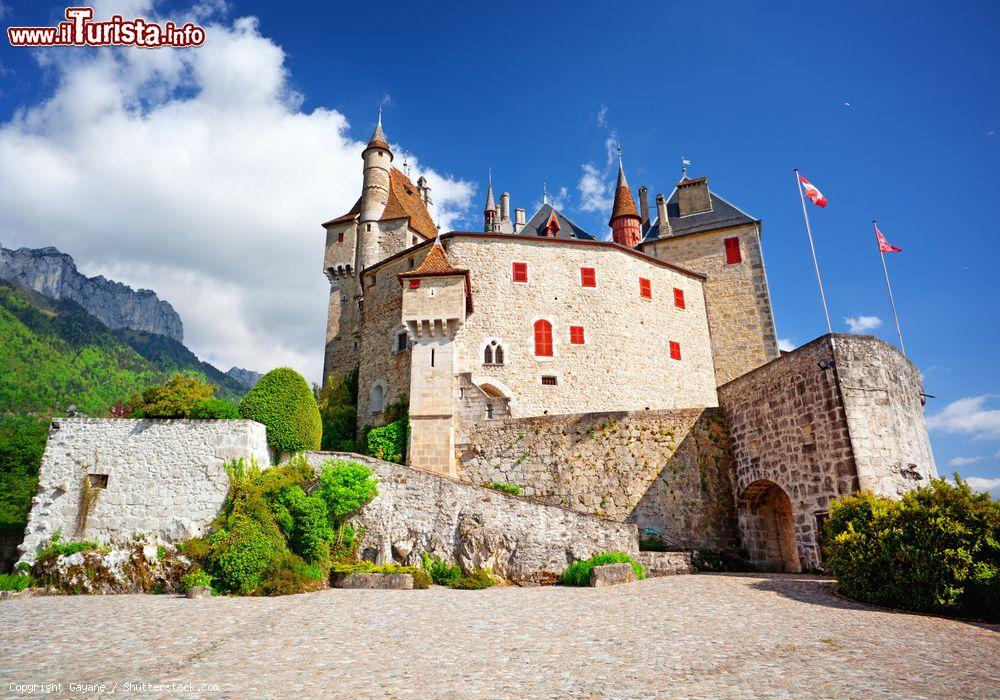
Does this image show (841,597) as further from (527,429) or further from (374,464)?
(374,464)

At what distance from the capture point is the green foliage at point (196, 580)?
36.8 ft

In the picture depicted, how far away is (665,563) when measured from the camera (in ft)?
46.1

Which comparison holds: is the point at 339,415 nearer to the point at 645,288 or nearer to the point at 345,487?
the point at 345,487

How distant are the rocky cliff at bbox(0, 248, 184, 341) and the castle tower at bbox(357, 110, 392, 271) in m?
90.8

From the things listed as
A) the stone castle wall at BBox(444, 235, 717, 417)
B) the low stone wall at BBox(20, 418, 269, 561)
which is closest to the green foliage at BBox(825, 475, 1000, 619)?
the stone castle wall at BBox(444, 235, 717, 417)

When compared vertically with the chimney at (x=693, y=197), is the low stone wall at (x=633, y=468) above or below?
below

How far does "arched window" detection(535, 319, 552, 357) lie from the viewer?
77.6ft

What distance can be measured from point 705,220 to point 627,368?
1315cm

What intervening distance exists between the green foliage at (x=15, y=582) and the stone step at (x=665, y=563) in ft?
46.5

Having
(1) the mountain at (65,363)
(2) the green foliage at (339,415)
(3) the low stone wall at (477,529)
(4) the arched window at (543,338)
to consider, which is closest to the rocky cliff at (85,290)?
(1) the mountain at (65,363)

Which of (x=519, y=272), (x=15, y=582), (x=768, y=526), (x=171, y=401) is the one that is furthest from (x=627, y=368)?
(x=15, y=582)

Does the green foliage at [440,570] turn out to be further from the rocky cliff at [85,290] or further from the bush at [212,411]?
the rocky cliff at [85,290]

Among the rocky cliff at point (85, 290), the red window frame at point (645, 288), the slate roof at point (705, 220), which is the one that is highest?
the rocky cliff at point (85, 290)

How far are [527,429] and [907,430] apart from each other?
10551 mm
